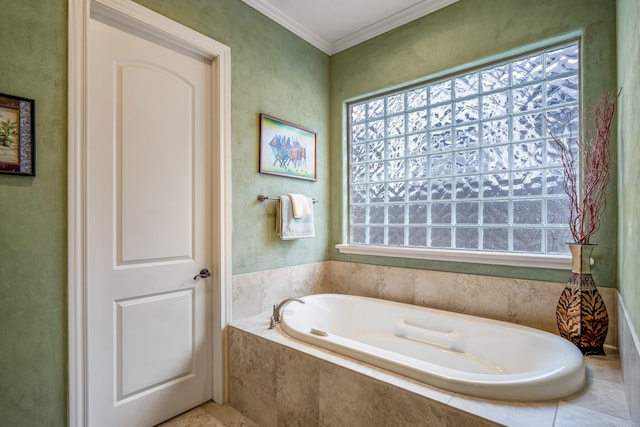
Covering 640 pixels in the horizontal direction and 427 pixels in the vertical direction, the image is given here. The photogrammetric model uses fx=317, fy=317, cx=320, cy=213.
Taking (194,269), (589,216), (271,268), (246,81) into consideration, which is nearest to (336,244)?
(271,268)

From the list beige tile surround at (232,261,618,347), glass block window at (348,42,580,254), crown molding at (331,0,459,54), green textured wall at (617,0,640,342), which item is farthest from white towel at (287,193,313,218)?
green textured wall at (617,0,640,342)

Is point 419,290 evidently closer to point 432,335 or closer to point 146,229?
point 432,335

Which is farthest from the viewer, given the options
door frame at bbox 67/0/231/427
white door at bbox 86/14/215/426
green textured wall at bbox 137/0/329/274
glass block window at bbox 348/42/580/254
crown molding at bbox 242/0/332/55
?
crown molding at bbox 242/0/332/55

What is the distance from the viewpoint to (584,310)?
1532mm

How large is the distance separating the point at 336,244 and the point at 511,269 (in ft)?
4.42

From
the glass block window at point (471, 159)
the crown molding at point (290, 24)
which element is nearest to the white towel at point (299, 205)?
the glass block window at point (471, 159)

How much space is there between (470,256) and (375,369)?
1.11 meters

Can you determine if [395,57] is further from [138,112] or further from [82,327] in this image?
[82,327]

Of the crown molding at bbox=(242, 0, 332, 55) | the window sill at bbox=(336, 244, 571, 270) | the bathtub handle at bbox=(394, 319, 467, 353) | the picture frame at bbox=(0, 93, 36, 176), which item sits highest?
the crown molding at bbox=(242, 0, 332, 55)

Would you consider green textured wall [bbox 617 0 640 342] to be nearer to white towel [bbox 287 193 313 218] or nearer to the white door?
white towel [bbox 287 193 313 218]

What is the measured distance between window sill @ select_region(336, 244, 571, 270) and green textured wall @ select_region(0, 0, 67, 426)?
1.93m

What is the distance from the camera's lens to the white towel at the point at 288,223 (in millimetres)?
2285

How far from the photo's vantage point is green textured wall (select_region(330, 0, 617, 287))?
5.48ft

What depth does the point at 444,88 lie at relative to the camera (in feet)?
7.63
